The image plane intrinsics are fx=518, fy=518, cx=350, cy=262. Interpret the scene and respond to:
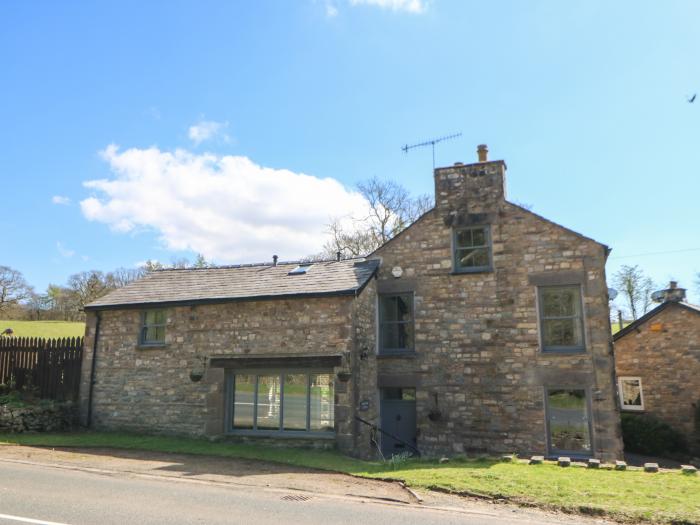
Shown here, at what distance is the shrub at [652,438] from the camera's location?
16.9m

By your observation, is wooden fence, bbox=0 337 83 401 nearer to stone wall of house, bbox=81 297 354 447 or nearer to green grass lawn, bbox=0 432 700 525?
stone wall of house, bbox=81 297 354 447

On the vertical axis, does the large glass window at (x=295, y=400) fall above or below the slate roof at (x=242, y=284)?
below

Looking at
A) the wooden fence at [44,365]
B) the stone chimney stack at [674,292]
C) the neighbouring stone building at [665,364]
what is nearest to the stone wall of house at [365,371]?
the neighbouring stone building at [665,364]

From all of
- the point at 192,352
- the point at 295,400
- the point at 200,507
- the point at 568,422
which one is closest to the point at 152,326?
the point at 192,352

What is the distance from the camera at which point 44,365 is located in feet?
57.9

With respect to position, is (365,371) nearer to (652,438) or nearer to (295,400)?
(295,400)

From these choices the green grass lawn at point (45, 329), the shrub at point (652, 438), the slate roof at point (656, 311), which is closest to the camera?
the shrub at point (652, 438)

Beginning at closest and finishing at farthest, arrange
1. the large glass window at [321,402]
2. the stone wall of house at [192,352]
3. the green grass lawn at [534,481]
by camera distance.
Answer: the green grass lawn at [534,481] → the large glass window at [321,402] → the stone wall of house at [192,352]

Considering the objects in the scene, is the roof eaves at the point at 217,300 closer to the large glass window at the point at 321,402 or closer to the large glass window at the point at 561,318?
the large glass window at the point at 321,402

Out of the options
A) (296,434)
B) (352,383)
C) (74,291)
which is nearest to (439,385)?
(352,383)

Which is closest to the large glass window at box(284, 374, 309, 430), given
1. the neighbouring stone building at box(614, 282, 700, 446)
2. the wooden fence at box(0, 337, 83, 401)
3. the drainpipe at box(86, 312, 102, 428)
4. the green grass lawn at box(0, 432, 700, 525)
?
the green grass lawn at box(0, 432, 700, 525)

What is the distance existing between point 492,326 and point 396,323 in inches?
114

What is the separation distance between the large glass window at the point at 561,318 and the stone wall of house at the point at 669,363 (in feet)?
17.0

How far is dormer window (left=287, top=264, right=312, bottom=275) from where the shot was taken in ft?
54.9
